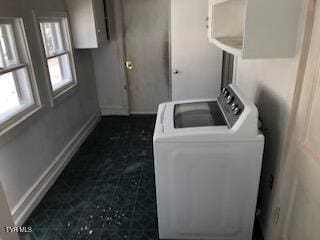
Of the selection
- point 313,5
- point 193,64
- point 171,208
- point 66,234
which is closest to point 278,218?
point 171,208

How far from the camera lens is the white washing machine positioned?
1.45 m

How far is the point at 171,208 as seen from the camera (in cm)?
168

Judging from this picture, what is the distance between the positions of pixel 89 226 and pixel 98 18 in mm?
2456

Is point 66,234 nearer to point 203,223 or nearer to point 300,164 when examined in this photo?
point 203,223

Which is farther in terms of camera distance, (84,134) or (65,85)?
(84,134)

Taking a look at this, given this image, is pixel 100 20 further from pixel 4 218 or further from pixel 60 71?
pixel 4 218

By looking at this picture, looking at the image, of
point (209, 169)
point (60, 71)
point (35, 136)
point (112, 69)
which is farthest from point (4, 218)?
point (112, 69)

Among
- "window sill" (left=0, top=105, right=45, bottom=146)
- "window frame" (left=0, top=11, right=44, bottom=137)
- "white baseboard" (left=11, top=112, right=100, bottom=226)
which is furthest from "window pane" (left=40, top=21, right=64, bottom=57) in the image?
"white baseboard" (left=11, top=112, right=100, bottom=226)

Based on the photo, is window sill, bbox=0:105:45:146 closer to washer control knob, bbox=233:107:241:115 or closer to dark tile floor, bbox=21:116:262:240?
dark tile floor, bbox=21:116:262:240

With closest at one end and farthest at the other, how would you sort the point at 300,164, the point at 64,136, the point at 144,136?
1. the point at 300,164
2. the point at 64,136
3. the point at 144,136

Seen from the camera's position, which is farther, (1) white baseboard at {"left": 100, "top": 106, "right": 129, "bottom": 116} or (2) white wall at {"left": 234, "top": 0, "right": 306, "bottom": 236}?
(1) white baseboard at {"left": 100, "top": 106, "right": 129, "bottom": 116}

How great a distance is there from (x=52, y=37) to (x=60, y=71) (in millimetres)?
413

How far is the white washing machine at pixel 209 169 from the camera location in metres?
1.45

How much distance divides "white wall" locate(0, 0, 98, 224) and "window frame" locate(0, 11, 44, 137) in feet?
0.17
